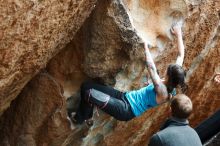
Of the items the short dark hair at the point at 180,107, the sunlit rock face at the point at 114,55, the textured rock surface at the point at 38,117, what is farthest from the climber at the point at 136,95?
the short dark hair at the point at 180,107

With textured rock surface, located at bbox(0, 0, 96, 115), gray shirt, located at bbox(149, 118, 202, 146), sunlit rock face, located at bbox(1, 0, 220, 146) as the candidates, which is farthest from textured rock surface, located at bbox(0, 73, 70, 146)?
gray shirt, located at bbox(149, 118, 202, 146)

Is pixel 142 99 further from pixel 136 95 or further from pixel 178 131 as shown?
pixel 178 131

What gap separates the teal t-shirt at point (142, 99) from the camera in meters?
5.81

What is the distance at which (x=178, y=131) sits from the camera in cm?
474

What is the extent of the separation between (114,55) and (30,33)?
1.51 meters

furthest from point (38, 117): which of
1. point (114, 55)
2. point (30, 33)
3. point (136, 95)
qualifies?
point (30, 33)

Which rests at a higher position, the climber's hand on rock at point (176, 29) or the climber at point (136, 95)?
the climber's hand on rock at point (176, 29)

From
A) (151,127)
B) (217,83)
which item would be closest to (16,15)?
(151,127)

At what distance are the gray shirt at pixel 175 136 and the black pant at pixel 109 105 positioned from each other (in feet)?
3.82

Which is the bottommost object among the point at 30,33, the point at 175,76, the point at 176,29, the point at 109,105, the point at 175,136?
the point at 175,136

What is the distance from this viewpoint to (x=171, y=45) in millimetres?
6578

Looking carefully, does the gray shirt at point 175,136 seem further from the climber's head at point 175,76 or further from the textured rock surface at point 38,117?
the textured rock surface at point 38,117

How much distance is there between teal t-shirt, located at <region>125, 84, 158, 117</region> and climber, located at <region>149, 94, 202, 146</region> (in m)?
0.95

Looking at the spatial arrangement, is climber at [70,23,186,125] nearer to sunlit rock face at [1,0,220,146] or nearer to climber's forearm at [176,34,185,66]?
climber's forearm at [176,34,185,66]
